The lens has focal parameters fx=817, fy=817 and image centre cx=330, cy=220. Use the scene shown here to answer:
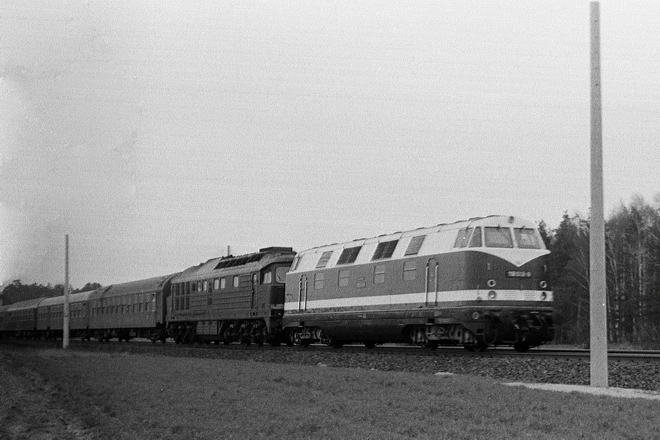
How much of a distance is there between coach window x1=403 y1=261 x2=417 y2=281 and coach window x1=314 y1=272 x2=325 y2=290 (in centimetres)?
597

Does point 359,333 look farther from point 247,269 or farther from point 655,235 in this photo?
point 655,235

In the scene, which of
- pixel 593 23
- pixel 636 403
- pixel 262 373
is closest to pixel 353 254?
pixel 262 373

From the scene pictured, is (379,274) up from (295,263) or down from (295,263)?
down

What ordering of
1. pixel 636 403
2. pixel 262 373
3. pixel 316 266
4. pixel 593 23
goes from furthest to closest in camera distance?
pixel 316 266 → pixel 262 373 → pixel 593 23 → pixel 636 403

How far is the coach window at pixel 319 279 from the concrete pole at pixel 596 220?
56.0 ft

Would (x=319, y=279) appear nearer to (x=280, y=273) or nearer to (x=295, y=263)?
(x=295, y=263)

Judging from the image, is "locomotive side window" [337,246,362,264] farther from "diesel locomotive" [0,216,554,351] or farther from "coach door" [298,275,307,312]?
"coach door" [298,275,307,312]

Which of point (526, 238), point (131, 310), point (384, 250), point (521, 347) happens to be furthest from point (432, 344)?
point (131, 310)

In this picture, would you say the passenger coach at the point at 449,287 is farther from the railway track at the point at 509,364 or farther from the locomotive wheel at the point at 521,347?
the railway track at the point at 509,364

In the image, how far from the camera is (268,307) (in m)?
37.4

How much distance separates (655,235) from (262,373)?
149 ft

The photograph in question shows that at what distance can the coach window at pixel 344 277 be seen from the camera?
31.8 metres

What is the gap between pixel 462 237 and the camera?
2611cm

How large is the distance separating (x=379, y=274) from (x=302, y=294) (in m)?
6.08
